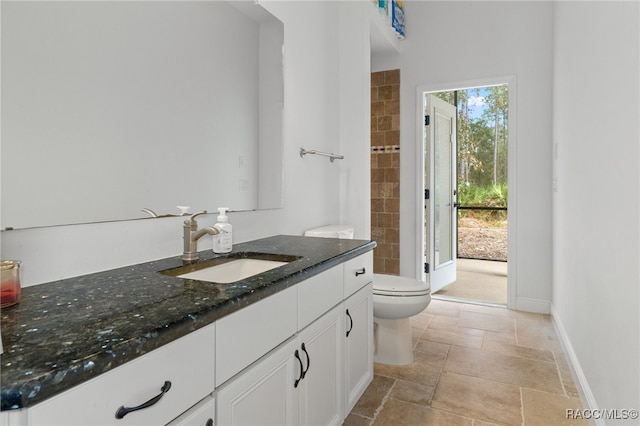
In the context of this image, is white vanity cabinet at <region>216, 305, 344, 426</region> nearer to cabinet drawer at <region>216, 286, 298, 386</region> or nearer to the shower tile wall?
cabinet drawer at <region>216, 286, 298, 386</region>

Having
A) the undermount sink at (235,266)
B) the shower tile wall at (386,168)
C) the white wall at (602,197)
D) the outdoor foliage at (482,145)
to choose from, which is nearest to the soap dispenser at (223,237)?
the undermount sink at (235,266)

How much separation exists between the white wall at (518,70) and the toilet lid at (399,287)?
60.9 inches

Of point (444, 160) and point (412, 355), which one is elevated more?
point (444, 160)

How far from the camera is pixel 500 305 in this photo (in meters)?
3.69

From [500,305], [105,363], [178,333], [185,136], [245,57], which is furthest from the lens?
[500,305]

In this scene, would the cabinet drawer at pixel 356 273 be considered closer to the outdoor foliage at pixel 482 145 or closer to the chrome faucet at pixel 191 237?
the chrome faucet at pixel 191 237

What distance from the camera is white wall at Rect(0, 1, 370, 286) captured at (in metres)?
1.15

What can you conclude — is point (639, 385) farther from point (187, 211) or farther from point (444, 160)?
point (444, 160)

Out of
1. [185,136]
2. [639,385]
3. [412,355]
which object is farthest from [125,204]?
[412,355]

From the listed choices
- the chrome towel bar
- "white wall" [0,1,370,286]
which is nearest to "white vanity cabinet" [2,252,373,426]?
"white wall" [0,1,370,286]

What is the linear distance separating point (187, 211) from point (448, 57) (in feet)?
10.3

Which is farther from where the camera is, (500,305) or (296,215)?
(500,305)

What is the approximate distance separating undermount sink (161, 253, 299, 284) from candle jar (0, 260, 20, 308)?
1.86ft

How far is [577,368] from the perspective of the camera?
2215mm
